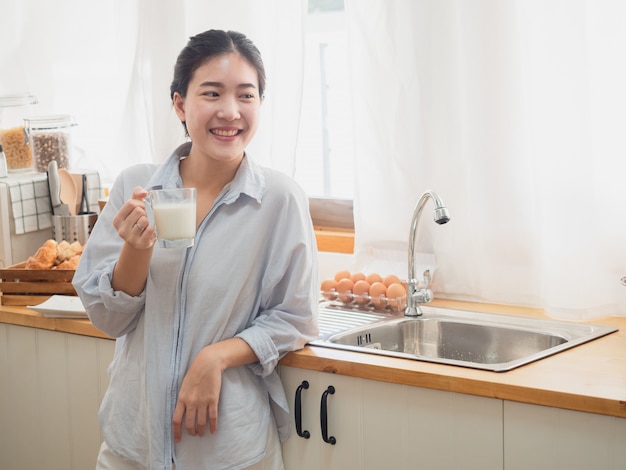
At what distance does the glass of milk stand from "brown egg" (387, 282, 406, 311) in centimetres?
77

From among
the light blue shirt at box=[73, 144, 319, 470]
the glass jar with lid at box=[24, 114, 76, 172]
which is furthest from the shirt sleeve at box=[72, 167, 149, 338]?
the glass jar with lid at box=[24, 114, 76, 172]

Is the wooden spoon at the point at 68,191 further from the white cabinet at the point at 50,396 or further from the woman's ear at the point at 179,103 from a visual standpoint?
the woman's ear at the point at 179,103

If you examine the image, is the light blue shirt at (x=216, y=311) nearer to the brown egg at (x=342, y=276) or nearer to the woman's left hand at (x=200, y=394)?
the woman's left hand at (x=200, y=394)

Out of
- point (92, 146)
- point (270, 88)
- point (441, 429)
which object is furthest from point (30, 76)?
point (441, 429)

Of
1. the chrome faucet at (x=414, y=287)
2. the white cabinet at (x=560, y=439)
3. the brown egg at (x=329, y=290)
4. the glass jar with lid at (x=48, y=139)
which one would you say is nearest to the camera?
the white cabinet at (x=560, y=439)

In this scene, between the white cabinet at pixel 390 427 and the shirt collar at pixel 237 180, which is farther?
the shirt collar at pixel 237 180

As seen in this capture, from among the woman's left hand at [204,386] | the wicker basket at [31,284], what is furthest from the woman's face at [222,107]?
the wicker basket at [31,284]

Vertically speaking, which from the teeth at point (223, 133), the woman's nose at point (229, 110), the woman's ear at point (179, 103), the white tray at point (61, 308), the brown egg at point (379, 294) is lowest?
the white tray at point (61, 308)

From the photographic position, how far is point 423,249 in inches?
100

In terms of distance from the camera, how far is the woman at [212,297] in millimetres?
1963

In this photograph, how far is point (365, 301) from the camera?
8.11ft

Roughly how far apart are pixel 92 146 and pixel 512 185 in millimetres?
1730

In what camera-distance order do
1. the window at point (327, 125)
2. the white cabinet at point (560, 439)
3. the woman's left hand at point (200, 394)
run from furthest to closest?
the window at point (327, 125) → the woman's left hand at point (200, 394) → the white cabinet at point (560, 439)

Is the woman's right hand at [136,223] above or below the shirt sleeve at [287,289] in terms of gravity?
above
